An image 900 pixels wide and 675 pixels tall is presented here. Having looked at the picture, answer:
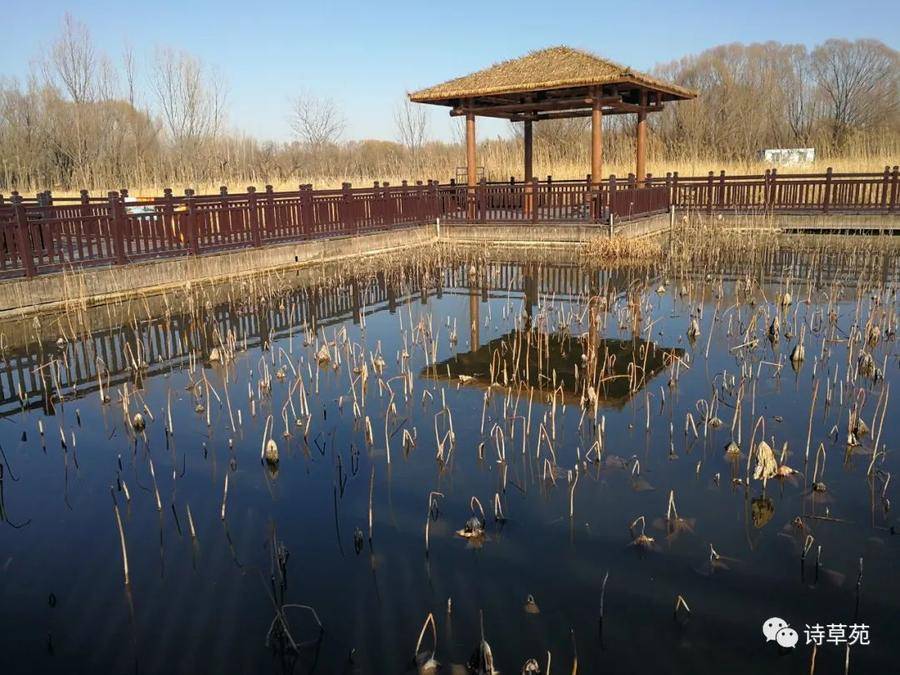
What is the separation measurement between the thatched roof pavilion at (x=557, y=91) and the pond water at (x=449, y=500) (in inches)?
322

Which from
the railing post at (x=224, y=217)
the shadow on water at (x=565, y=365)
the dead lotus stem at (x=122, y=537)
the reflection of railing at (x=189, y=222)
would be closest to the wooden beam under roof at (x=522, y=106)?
the reflection of railing at (x=189, y=222)

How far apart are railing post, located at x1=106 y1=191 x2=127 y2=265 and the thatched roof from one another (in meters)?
8.14

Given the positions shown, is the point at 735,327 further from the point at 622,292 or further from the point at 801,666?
the point at 801,666

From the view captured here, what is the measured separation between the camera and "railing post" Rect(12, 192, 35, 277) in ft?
30.3

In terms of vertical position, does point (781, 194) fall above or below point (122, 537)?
above

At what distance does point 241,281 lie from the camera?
39.0 ft

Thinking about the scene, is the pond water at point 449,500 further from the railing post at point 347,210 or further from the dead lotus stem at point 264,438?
the railing post at point 347,210

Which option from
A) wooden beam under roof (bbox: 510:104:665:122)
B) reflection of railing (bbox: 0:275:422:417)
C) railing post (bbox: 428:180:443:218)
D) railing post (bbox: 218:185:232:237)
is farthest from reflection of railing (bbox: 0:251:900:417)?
wooden beam under roof (bbox: 510:104:665:122)

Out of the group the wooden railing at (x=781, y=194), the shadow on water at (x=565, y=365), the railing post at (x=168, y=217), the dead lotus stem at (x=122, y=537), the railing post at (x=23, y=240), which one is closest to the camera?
the dead lotus stem at (x=122, y=537)

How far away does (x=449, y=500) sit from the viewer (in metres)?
4.24

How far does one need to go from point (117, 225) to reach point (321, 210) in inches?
174

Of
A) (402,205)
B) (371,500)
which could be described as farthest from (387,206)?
(371,500)

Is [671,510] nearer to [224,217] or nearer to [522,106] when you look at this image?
[224,217]

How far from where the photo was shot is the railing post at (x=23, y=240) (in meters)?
9.25
